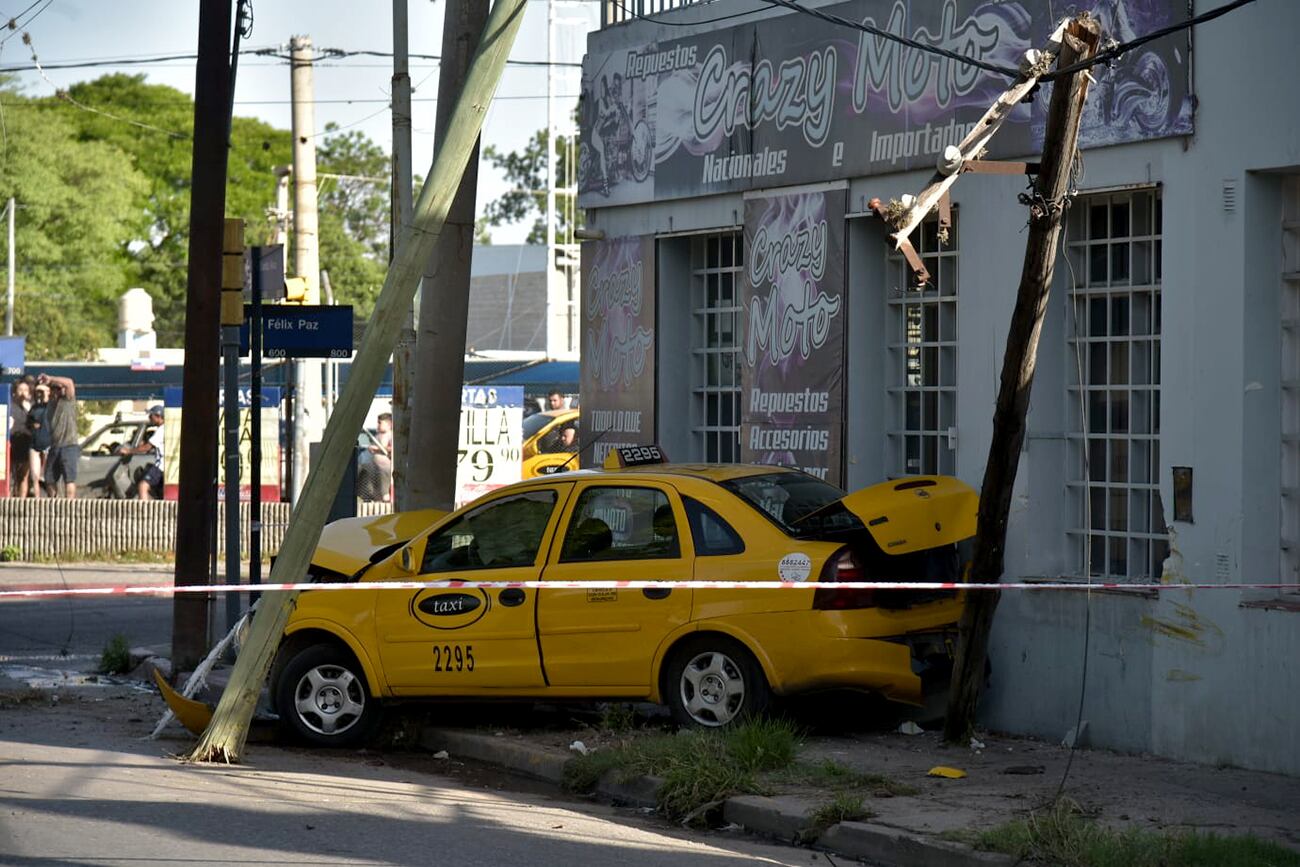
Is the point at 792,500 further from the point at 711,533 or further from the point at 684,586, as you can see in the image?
the point at 684,586

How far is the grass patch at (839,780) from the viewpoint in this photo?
830 cm

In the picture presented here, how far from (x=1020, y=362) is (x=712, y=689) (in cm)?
254

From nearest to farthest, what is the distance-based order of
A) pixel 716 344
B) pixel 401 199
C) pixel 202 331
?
1. pixel 202 331
2. pixel 716 344
3. pixel 401 199

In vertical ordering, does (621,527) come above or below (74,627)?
above

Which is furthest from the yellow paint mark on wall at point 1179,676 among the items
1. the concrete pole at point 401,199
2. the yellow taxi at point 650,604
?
the concrete pole at point 401,199

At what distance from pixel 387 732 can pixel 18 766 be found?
225cm

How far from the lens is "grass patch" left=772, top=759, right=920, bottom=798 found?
830cm

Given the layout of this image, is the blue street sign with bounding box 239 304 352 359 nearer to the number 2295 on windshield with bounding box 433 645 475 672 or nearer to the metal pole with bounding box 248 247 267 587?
the metal pole with bounding box 248 247 267 587

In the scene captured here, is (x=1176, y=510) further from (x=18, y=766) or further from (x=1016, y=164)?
(x=18, y=766)

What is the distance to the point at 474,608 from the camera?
32.9 ft

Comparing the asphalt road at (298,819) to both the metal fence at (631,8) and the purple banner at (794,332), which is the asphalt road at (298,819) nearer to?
the purple banner at (794,332)

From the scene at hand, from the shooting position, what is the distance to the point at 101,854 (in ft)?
22.9

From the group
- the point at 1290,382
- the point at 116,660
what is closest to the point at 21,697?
the point at 116,660

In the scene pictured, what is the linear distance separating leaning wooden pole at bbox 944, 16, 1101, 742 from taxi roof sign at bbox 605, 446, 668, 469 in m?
2.54
